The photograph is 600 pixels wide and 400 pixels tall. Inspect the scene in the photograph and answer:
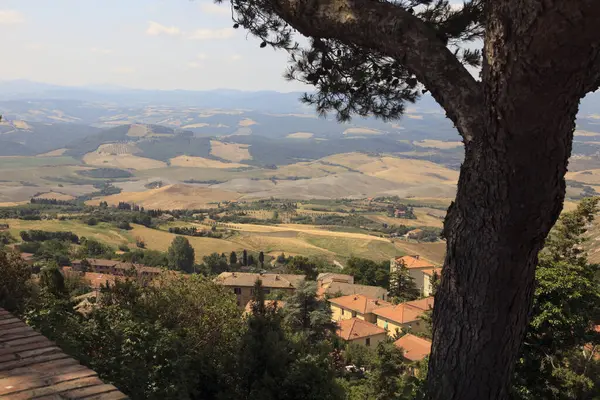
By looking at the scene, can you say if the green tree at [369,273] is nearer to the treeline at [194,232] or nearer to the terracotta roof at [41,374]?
the treeline at [194,232]

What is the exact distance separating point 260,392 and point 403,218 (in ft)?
410

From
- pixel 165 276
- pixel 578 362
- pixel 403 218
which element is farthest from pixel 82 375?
pixel 403 218

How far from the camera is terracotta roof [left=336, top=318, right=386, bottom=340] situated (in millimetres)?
34125

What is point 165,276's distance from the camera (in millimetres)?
15531

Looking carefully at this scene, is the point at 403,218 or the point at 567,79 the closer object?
the point at 567,79

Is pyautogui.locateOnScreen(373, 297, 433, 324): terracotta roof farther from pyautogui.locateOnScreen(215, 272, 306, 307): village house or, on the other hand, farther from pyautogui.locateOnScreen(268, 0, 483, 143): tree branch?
pyautogui.locateOnScreen(268, 0, 483, 143): tree branch

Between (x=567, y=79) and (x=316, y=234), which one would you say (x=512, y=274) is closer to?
(x=567, y=79)

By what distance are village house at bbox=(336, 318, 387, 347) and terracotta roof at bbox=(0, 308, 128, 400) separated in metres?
31.6

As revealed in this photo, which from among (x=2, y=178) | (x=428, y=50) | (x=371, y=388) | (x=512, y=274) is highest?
(x=428, y=50)

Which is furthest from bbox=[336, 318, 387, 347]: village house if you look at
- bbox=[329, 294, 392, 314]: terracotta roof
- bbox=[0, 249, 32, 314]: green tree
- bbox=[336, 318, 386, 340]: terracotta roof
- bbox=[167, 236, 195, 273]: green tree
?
bbox=[167, 236, 195, 273]: green tree

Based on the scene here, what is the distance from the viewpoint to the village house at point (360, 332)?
112ft

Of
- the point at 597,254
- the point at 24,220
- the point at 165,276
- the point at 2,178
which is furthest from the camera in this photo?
the point at 2,178

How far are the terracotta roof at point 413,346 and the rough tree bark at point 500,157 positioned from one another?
1055 inches

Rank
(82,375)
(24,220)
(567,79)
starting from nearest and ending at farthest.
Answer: (567,79) → (82,375) → (24,220)
